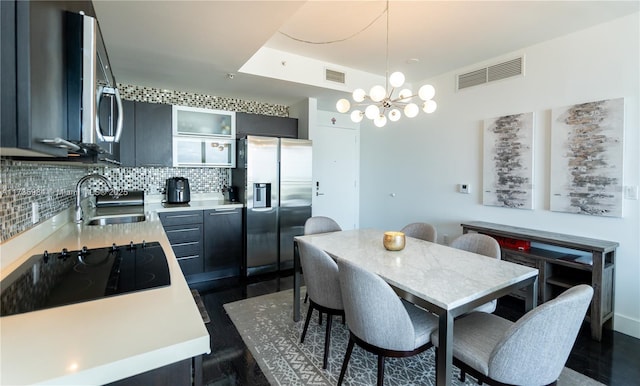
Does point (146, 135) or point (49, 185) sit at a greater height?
point (146, 135)

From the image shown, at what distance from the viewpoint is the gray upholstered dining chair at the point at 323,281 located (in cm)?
200

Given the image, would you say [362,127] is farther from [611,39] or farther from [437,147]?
[611,39]

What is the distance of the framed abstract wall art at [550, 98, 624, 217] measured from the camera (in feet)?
8.46

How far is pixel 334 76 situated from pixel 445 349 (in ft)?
10.5

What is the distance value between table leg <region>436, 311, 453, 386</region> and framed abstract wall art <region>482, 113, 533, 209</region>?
2.38 metres

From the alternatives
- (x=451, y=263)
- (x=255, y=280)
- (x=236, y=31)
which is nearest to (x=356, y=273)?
(x=451, y=263)

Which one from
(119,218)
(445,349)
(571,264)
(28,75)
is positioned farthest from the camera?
(119,218)

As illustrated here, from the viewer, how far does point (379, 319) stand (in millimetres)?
1583

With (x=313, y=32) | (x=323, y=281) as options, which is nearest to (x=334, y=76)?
(x=313, y=32)

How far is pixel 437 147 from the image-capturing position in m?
4.09

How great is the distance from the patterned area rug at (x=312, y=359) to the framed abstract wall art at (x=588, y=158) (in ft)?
4.78

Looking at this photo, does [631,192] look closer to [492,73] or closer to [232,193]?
[492,73]

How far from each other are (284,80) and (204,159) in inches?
56.9

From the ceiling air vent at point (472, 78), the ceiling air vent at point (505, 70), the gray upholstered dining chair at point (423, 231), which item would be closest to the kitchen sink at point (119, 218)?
the gray upholstered dining chair at point (423, 231)
